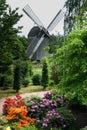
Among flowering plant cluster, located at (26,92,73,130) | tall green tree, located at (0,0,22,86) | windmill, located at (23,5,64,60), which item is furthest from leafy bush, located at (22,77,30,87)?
windmill, located at (23,5,64,60)

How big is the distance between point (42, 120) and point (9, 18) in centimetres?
1055

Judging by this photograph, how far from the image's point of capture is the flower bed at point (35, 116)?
1141cm

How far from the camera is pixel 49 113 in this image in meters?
12.0

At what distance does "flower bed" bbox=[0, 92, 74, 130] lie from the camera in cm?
1141

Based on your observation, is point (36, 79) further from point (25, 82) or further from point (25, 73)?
point (25, 82)

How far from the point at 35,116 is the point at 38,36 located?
35.3 meters

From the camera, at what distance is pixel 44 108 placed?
43.0ft

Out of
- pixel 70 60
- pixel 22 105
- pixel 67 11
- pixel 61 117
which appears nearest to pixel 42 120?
pixel 61 117

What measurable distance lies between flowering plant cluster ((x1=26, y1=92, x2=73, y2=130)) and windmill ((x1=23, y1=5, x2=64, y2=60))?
27621 millimetres

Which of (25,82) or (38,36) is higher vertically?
(38,36)

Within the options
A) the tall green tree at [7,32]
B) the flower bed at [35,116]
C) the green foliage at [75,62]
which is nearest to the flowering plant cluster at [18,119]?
the flower bed at [35,116]

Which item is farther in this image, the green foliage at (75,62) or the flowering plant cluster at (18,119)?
the flowering plant cluster at (18,119)

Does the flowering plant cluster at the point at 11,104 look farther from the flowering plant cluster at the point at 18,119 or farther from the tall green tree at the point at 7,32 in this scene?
the tall green tree at the point at 7,32

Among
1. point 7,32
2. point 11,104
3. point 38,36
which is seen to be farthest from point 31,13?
point 11,104
